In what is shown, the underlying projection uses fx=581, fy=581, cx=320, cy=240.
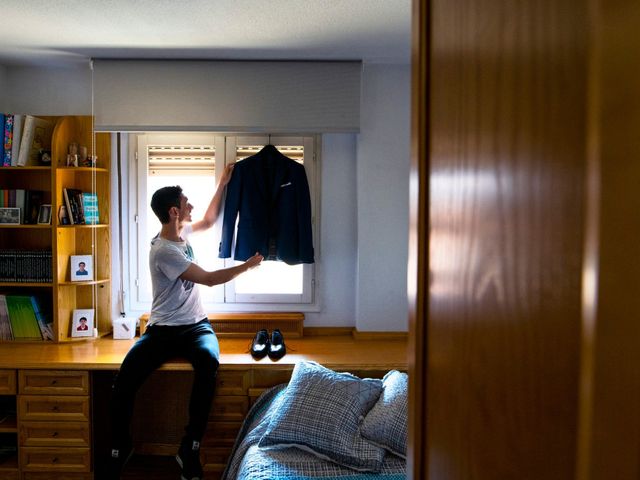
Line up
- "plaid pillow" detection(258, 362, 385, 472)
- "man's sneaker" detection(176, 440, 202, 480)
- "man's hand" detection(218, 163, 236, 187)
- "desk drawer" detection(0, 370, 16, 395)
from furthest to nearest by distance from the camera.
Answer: "man's hand" detection(218, 163, 236, 187), "desk drawer" detection(0, 370, 16, 395), "man's sneaker" detection(176, 440, 202, 480), "plaid pillow" detection(258, 362, 385, 472)

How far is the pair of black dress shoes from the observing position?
3463mm

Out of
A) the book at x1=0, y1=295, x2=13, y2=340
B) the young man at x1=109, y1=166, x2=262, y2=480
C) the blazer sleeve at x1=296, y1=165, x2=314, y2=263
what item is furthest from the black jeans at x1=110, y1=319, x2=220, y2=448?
the book at x1=0, y1=295, x2=13, y2=340

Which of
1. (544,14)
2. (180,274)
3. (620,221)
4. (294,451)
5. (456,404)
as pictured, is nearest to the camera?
(620,221)

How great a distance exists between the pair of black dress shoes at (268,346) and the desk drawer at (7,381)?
4.45 feet

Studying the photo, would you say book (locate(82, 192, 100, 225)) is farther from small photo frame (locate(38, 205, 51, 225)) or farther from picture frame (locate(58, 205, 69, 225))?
small photo frame (locate(38, 205, 51, 225))

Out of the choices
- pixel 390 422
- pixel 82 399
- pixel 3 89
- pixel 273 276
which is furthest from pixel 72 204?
pixel 390 422

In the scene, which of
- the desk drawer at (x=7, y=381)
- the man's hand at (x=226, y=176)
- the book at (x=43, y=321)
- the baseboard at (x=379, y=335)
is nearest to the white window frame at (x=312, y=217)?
the man's hand at (x=226, y=176)

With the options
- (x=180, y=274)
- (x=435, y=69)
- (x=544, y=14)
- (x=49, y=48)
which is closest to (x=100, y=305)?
(x=180, y=274)

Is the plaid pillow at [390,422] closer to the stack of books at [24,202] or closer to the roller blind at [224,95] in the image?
the roller blind at [224,95]

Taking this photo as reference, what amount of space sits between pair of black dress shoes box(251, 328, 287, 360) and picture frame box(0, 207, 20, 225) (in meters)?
1.73

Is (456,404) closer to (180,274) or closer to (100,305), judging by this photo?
(180,274)

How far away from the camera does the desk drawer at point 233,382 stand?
11.0 ft

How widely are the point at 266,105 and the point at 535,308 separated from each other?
3421 millimetres

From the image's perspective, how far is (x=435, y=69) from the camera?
738mm
